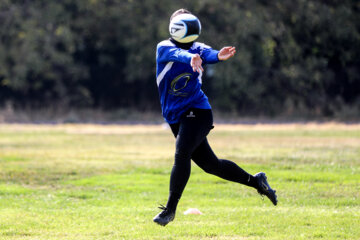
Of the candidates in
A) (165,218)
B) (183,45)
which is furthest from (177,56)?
(165,218)

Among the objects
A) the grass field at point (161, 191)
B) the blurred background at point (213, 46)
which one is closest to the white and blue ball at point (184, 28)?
the grass field at point (161, 191)

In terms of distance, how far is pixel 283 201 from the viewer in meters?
8.34

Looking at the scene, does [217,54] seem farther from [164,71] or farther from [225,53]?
[164,71]

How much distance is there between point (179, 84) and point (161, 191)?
3.78 meters

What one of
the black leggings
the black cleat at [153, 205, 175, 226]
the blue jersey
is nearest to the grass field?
the black cleat at [153, 205, 175, 226]

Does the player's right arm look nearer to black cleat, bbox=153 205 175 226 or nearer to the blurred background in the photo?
black cleat, bbox=153 205 175 226

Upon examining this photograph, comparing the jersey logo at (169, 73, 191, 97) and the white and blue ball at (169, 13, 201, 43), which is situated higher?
the white and blue ball at (169, 13, 201, 43)

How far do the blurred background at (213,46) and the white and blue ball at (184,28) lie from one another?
22027 mm

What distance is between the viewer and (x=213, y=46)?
28.4 meters

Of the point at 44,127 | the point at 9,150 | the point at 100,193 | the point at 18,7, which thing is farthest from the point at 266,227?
the point at 18,7

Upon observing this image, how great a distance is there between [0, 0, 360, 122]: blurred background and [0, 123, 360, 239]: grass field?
11.1 m

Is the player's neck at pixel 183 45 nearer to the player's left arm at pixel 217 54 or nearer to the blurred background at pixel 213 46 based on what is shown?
the player's left arm at pixel 217 54

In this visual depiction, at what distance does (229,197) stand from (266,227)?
233cm

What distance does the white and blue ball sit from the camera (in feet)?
20.0
